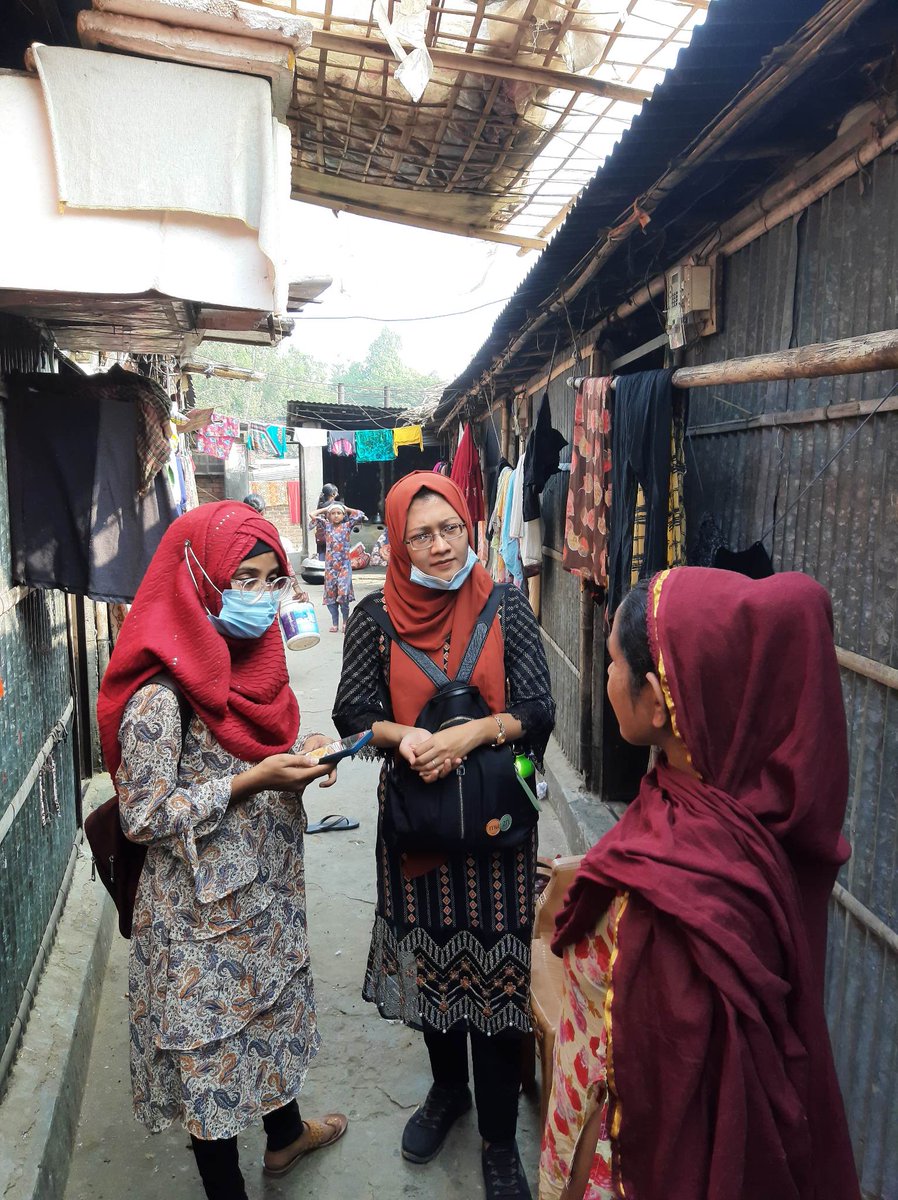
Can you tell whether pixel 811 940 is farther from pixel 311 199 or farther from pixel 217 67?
pixel 311 199

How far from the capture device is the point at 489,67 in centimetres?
360

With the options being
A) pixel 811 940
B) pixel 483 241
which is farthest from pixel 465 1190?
pixel 483 241

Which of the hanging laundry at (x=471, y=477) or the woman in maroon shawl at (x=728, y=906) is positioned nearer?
the woman in maroon shawl at (x=728, y=906)

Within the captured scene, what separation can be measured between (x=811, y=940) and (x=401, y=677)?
126 cm

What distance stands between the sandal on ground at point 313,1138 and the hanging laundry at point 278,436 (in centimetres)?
1775

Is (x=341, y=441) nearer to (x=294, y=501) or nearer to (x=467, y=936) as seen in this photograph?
(x=294, y=501)

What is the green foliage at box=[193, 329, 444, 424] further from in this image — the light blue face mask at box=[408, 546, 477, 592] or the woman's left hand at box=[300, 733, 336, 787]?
the woman's left hand at box=[300, 733, 336, 787]

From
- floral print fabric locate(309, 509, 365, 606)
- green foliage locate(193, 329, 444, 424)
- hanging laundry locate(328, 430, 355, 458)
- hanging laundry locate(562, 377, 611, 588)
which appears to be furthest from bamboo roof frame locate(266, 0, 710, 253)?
green foliage locate(193, 329, 444, 424)

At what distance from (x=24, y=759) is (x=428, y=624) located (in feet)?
5.75

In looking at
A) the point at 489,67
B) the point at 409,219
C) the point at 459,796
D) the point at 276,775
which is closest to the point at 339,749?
the point at 276,775

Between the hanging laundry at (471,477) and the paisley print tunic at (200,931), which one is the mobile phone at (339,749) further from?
the hanging laundry at (471,477)

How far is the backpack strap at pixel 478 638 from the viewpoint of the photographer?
230 centimetres

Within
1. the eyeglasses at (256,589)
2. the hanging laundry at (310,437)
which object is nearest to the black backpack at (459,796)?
the eyeglasses at (256,589)

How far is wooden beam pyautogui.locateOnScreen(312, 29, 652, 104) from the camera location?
350 cm
